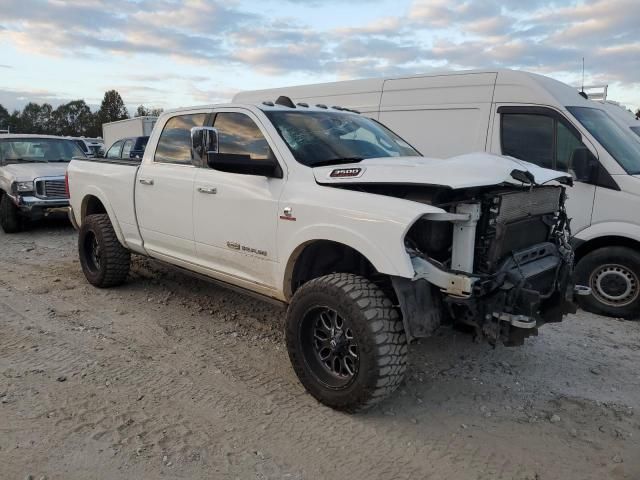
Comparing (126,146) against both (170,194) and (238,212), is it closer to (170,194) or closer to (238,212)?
(170,194)

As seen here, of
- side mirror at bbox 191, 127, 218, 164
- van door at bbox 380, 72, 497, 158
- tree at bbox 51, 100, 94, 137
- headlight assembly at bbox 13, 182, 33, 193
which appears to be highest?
tree at bbox 51, 100, 94, 137

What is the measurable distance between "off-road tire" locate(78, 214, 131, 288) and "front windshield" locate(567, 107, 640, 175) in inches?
201

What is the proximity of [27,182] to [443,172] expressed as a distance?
855cm

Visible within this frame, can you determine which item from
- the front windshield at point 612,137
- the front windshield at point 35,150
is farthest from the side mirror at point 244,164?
the front windshield at point 35,150

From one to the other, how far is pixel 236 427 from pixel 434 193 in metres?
1.86

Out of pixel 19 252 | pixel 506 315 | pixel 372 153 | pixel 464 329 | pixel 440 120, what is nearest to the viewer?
pixel 506 315

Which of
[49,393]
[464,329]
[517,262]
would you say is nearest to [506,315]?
[517,262]

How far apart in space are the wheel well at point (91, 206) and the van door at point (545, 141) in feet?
15.3

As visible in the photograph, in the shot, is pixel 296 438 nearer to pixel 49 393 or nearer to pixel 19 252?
pixel 49 393

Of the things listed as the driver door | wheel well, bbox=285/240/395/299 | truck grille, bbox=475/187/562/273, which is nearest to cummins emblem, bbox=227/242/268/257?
the driver door

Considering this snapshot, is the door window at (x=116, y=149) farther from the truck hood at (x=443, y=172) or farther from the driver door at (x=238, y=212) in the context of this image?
the truck hood at (x=443, y=172)

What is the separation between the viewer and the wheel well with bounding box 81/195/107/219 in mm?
6141

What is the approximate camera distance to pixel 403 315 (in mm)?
3195

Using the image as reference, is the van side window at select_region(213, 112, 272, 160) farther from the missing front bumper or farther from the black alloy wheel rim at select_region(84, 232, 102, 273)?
the black alloy wheel rim at select_region(84, 232, 102, 273)
